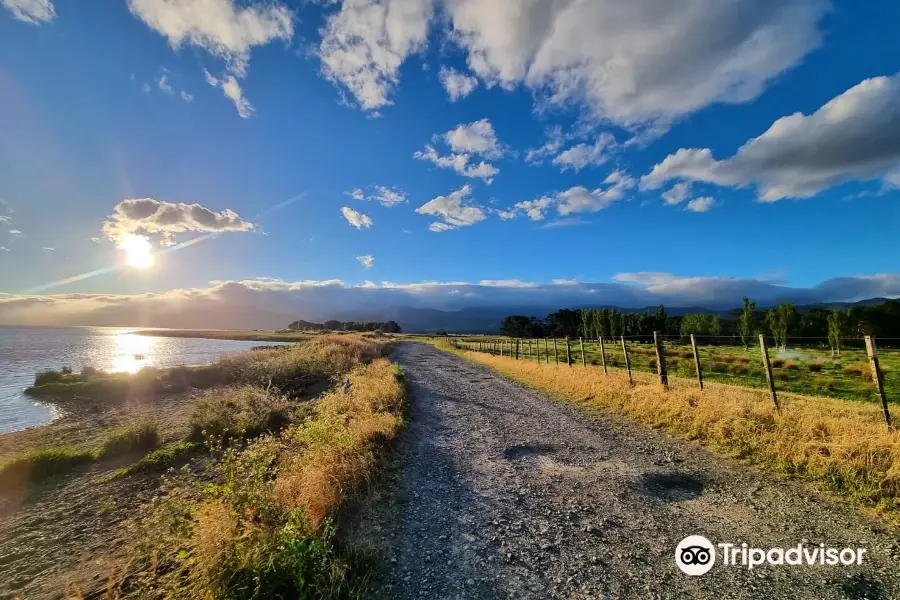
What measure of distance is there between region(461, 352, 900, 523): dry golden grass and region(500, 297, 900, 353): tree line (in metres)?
35.0

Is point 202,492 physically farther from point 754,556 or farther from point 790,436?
point 790,436

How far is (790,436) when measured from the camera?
7.43 meters

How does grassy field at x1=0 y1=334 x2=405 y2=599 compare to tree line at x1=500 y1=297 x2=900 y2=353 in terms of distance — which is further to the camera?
tree line at x1=500 y1=297 x2=900 y2=353

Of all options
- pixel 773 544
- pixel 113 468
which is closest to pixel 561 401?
pixel 773 544

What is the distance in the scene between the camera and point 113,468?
11430 mm

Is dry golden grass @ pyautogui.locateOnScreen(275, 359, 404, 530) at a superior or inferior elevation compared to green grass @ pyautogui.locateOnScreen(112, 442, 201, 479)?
superior

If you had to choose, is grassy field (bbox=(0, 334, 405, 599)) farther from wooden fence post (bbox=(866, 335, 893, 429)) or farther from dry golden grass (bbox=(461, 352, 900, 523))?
wooden fence post (bbox=(866, 335, 893, 429))

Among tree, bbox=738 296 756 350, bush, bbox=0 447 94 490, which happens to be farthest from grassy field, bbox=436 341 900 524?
tree, bbox=738 296 756 350

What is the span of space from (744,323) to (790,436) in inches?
3114

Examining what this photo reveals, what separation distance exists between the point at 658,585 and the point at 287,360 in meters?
29.4

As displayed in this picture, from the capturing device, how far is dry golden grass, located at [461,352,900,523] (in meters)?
5.83

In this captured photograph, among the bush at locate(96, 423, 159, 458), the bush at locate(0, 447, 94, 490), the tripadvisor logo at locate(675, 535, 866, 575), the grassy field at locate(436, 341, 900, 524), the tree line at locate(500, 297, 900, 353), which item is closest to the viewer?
the tripadvisor logo at locate(675, 535, 866, 575)

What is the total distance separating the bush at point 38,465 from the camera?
10.5m

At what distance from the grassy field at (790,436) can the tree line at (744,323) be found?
35.0 meters
